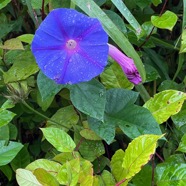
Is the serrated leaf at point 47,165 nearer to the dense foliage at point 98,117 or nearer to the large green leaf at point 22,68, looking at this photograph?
the dense foliage at point 98,117

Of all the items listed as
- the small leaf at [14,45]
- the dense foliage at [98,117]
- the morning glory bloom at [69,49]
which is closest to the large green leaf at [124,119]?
the dense foliage at [98,117]

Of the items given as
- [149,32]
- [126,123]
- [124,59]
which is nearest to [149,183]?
[126,123]

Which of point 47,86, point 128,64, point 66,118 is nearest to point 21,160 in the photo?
point 66,118


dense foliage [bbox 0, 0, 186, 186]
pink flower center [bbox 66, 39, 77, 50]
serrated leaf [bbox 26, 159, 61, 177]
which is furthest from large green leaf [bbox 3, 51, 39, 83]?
serrated leaf [bbox 26, 159, 61, 177]

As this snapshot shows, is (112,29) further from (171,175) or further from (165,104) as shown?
(171,175)

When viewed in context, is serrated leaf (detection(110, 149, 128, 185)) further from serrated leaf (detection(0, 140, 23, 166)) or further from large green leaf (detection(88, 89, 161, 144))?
serrated leaf (detection(0, 140, 23, 166))
